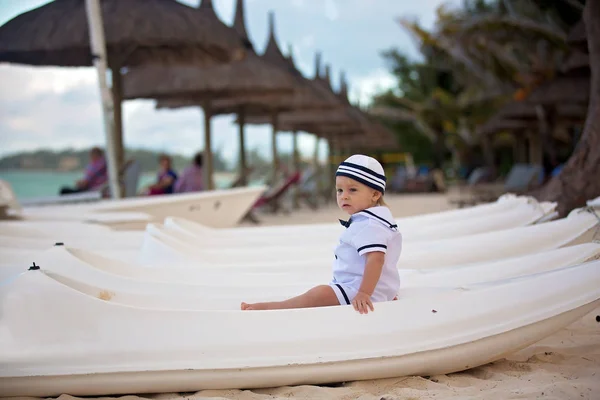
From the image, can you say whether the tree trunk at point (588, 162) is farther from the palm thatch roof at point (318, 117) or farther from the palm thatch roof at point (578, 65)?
the palm thatch roof at point (318, 117)

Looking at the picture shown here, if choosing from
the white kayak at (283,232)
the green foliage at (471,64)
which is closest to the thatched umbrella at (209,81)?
the white kayak at (283,232)

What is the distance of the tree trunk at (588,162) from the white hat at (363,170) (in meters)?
3.33

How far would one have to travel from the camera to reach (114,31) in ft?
20.9

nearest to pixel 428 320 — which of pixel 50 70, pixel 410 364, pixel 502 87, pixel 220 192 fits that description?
pixel 410 364

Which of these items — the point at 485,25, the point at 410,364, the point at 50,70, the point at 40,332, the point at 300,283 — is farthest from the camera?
the point at 485,25

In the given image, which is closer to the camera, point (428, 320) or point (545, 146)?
point (428, 320)

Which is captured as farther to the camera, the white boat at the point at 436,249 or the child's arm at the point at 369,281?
the white boat at the point at 436,249

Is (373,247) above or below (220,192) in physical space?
below

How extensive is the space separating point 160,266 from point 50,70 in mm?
5518

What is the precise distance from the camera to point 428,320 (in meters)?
2.22

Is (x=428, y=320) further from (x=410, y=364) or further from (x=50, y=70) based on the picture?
(x=50, y=70)

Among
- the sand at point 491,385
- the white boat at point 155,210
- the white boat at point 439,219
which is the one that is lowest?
the sand at point 491,385

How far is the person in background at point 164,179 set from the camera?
8430 millimetres

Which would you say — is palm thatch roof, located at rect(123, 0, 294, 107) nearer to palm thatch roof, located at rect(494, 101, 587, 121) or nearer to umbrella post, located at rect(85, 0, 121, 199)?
umbrella post, located at rect(85, 0, 121, 199)
